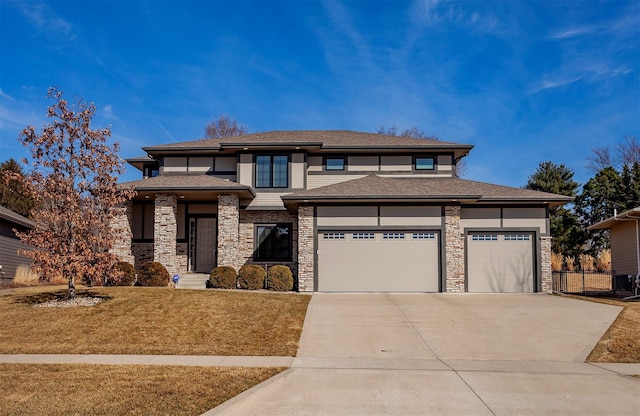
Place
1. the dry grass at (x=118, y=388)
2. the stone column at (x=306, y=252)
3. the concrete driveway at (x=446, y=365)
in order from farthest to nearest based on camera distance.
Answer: the stone column at (x=306, y=252), the concrete driveway at (x=446, y=365), the dry grass at (x=118, y=388)

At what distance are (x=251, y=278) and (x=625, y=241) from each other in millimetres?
16348

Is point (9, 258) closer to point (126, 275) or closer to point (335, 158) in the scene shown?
point (126, 275)

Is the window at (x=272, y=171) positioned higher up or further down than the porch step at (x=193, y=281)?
higher up

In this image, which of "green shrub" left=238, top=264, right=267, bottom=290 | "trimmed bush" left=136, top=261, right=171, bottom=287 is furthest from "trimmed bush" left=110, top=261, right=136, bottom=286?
"green shrub" left=238, top=264, right=267, bottom=290

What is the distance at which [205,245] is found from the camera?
22594mm

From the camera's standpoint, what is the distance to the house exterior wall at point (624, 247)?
68.1 ft

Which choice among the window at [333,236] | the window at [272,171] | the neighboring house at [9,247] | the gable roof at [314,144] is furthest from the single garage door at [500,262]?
the neighboring house at [9,247]

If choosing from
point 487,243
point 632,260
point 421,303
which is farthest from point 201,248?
point 632,260

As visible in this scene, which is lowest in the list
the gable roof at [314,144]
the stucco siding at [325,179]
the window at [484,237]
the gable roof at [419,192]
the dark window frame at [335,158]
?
the window at [484,237]

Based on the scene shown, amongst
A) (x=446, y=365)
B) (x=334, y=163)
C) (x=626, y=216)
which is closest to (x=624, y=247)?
(x=626, y=216)

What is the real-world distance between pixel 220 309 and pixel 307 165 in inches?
408

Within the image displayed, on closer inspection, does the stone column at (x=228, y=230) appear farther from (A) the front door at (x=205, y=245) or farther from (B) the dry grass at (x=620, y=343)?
(B) the dry grass at (x=620, y=343)

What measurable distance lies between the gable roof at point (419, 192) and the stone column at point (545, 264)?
1.67 meters

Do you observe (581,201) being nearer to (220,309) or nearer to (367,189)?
(367,189)
